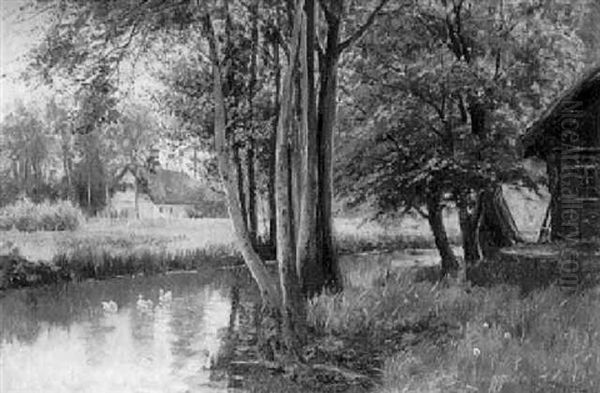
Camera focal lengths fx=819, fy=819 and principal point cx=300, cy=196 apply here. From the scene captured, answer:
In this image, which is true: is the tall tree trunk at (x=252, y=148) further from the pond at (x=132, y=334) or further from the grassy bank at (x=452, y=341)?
the grassy bank at (x=452, y=341)

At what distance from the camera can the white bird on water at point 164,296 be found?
10762mm

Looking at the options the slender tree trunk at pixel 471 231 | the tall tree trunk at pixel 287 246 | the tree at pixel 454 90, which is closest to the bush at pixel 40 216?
the tall tree trunk at pixel 287 246

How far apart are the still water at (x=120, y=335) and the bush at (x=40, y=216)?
2.79 ft

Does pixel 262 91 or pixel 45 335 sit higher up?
pixel 262 91

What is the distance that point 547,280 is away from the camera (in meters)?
8.34

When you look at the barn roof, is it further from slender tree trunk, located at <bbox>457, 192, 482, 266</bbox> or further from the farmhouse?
the farmhouse

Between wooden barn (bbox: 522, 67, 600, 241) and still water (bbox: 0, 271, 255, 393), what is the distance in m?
3.80

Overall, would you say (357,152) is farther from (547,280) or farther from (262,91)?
(547,280)

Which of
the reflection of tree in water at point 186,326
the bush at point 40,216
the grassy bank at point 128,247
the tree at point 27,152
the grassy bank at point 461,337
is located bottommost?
the reflection of tree in water at point 186,326

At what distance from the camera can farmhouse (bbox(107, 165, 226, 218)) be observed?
36.0 feet

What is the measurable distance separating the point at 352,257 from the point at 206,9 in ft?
27.4

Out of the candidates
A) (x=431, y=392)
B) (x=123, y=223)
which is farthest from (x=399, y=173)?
(x=431, y=392)

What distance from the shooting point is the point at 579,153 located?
853 centimetres

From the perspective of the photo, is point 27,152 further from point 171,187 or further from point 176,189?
point 171,187
